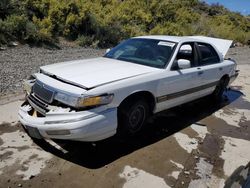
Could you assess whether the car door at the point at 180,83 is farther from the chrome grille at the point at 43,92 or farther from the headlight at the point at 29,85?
the headlight at the point at 29,85

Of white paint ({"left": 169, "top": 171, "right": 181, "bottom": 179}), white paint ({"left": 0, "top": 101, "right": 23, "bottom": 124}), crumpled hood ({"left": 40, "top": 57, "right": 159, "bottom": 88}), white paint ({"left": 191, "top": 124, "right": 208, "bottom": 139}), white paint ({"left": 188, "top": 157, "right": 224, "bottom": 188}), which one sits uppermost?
crumpled hood ({"left": 40, "top": 57, "right": 159, "bottom": 88})

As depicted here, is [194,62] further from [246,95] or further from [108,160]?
[246,95]

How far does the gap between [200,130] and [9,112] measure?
352 cm

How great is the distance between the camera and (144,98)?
4859 millimetres

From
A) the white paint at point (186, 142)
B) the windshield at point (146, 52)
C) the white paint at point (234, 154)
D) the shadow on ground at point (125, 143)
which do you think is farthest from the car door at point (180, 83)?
the white paint at point (234, 154)

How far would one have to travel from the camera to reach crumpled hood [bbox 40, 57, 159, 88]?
417 cm

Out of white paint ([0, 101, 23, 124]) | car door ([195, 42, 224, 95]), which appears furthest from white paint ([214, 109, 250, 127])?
white paint ([0, 101, 23, 124])

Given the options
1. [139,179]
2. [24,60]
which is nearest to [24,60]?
[24,60]

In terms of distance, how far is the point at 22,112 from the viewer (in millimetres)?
4363

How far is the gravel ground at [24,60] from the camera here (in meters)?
7.20

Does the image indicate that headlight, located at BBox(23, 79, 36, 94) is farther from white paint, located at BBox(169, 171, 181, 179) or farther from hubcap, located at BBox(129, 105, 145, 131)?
white paint, located at BBox(169, 171, 181, 179)

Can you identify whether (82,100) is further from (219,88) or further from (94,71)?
(219,88)

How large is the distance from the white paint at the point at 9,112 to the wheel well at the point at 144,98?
6.81 feet

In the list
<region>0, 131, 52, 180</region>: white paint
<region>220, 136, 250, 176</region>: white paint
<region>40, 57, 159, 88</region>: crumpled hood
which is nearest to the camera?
<region>0, 131, 52, 180</region>: white paint
